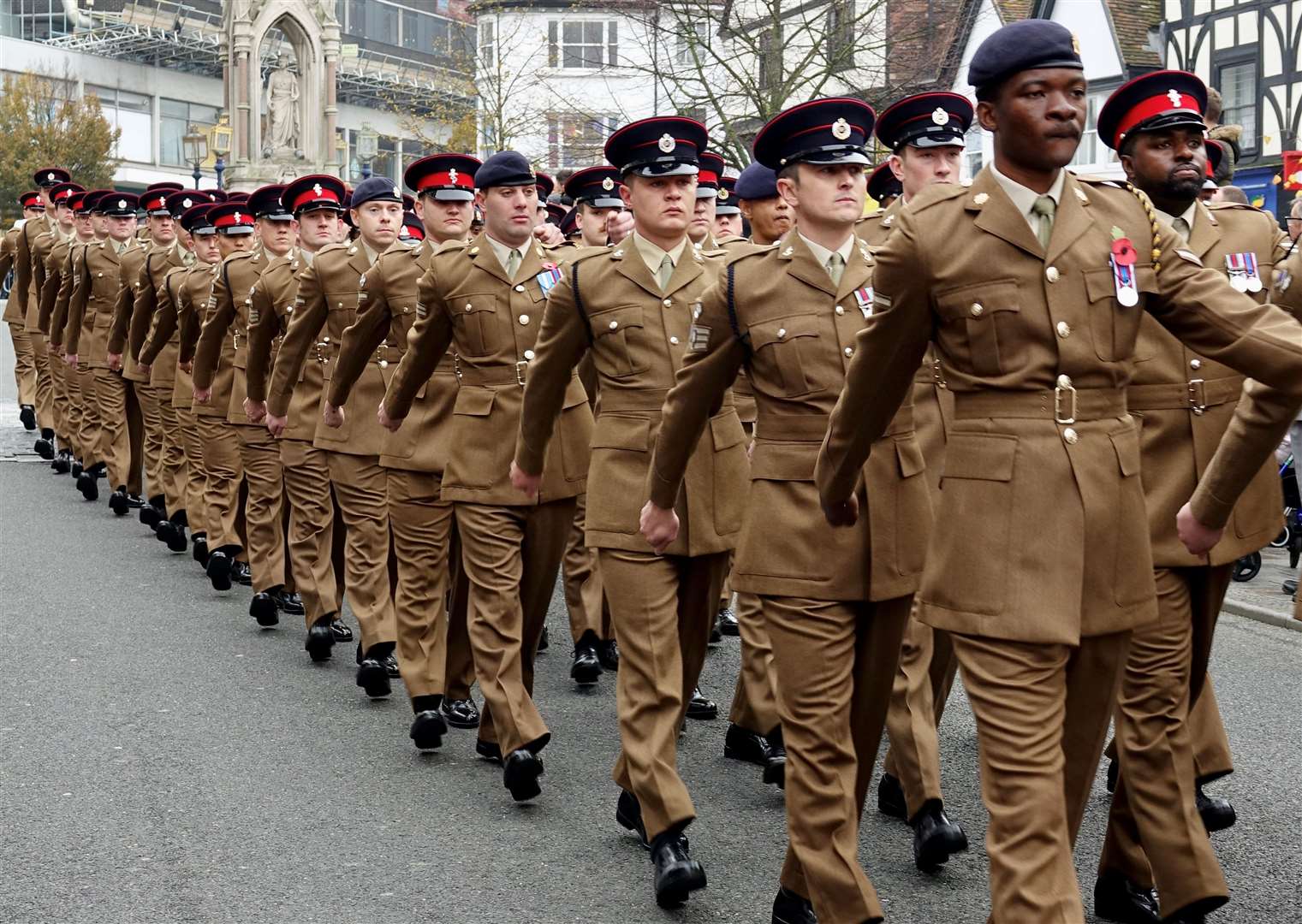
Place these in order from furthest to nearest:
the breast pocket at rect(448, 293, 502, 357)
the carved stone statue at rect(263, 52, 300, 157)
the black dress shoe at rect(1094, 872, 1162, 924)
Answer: the carved stone statue at rect(263, 52, 300, 157) → the breast pocket at rect(448, 293, 502, 357) → the black dress shoe at rect(1094, 872, 1162, 924)

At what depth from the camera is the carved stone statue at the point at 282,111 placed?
4981cm

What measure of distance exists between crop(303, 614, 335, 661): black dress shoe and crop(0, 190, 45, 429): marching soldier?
34.4 ft

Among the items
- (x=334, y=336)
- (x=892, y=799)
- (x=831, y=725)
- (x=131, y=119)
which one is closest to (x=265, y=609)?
(x=334, y=336)

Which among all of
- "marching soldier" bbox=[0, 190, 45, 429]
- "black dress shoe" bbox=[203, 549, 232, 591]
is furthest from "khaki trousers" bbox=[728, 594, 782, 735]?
"marching soldier" bbox=[0, 190, 45, 429]

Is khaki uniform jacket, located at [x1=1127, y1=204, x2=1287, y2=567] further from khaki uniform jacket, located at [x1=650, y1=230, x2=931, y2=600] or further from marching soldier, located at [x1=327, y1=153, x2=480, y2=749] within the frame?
marching soldier, located at [x1=327, y1=153, x2=480, y2=749]

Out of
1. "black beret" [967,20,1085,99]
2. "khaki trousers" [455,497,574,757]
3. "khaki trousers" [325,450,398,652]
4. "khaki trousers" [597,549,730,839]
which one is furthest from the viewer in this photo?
"khaki trousers" [325,450,398,652]

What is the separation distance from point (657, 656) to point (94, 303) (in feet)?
38.0

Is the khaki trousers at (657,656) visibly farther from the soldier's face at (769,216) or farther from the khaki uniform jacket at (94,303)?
the khaki uniform jacket at (94,303)

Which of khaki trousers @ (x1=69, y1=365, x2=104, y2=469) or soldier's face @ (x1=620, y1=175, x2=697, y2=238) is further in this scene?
khaki trousers @ (x1=69, y1=365, x2=104, y2=469)

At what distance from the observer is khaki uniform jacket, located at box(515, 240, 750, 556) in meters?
6.26

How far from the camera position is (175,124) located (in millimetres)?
70188

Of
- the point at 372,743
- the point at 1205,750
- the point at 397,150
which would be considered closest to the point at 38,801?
the point at 372,743

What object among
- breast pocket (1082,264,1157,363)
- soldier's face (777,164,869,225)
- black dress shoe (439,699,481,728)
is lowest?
black dress shoe (439,699,481,728)

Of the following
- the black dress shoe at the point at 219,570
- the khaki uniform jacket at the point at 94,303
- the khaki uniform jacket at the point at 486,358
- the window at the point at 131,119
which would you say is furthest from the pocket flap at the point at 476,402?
the window at the point at 131,119
